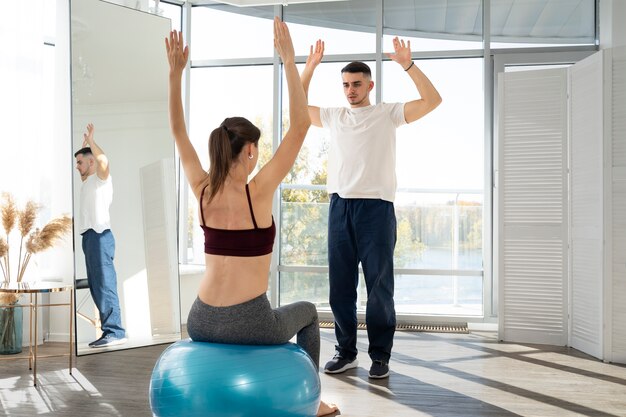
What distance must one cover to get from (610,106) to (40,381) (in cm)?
367

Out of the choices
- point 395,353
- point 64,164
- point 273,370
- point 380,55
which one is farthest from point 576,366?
point 64,164

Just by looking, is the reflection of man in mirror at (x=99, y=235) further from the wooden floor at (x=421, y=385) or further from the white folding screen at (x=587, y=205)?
the white folding screen at (x=587, y=205)

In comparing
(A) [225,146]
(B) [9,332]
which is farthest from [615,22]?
(B) [9,332]

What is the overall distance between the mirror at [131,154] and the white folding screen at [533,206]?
7.76ft

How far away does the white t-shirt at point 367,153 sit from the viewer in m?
3.59

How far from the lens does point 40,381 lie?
11.3 ft

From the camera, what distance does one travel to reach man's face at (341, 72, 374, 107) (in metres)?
3.66

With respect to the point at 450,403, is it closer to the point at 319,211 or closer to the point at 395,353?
the point at 395,353

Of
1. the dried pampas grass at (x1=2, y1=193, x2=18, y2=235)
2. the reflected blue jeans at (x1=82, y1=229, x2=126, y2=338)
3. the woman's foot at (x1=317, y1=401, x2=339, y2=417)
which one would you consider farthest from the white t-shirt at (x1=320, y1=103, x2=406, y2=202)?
the dried pampas grass at (x1=2, y1=193, x2=18, y2=235)

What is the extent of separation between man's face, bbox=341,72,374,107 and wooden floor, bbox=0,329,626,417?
152 cm

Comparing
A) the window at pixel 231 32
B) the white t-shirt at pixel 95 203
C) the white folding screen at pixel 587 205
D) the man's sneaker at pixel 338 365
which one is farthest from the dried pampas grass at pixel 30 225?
the white folding screen at pixel 587 205

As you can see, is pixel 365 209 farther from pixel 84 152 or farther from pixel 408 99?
pixel 408 99

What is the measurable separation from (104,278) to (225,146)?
2.30 metres

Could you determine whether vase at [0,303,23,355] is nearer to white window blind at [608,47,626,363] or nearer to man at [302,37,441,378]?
man at [302,37,441,378]
